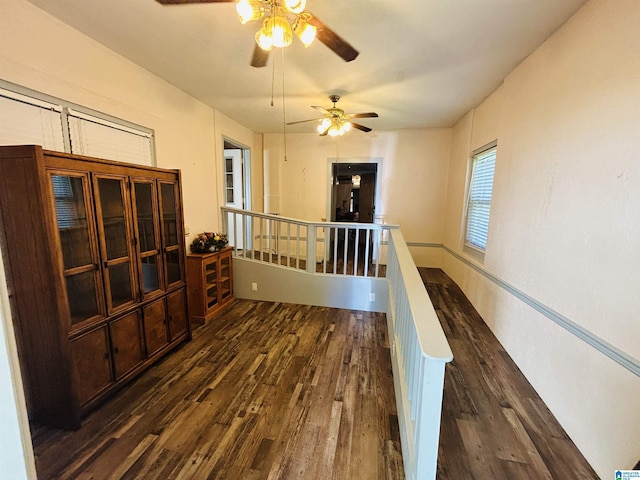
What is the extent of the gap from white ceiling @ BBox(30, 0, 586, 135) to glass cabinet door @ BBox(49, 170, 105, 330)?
121 centimetres

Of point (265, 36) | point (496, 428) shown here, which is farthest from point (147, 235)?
point (496, 428)

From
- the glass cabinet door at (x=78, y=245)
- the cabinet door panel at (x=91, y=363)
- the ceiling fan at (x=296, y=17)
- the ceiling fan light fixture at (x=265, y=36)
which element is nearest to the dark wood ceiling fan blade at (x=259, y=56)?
the ceiling fan at (x=296, y=17)

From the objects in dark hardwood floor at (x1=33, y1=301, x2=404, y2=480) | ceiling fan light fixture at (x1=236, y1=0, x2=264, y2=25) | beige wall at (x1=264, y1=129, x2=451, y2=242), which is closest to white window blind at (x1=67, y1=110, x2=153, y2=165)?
ceiling fan light fixture at (x1=236, y1=0, x2=264, y2=25)

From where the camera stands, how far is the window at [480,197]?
11.1 feet

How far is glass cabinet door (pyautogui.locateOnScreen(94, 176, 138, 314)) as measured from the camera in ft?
6.38

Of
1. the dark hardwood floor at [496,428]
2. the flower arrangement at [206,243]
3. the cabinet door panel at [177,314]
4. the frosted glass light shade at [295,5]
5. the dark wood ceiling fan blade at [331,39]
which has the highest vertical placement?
the dark wood ceiling fan blade at [331,39]

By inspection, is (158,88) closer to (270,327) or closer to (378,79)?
(378,79)

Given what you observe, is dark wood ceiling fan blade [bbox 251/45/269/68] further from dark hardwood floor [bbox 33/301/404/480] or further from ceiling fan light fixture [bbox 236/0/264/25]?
dark hardwood floor [bbox 33/301/404/480]

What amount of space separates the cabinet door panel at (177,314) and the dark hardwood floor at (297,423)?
0.64ft

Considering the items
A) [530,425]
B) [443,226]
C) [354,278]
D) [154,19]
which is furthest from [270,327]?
[443,226]

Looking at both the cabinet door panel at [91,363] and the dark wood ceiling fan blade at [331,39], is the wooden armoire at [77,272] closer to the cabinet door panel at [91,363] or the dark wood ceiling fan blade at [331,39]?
the cabinet door panel at [91,363]

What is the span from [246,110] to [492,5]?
122 inches

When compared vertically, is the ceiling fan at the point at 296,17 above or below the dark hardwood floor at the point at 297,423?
above

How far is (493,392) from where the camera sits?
2.09 m
